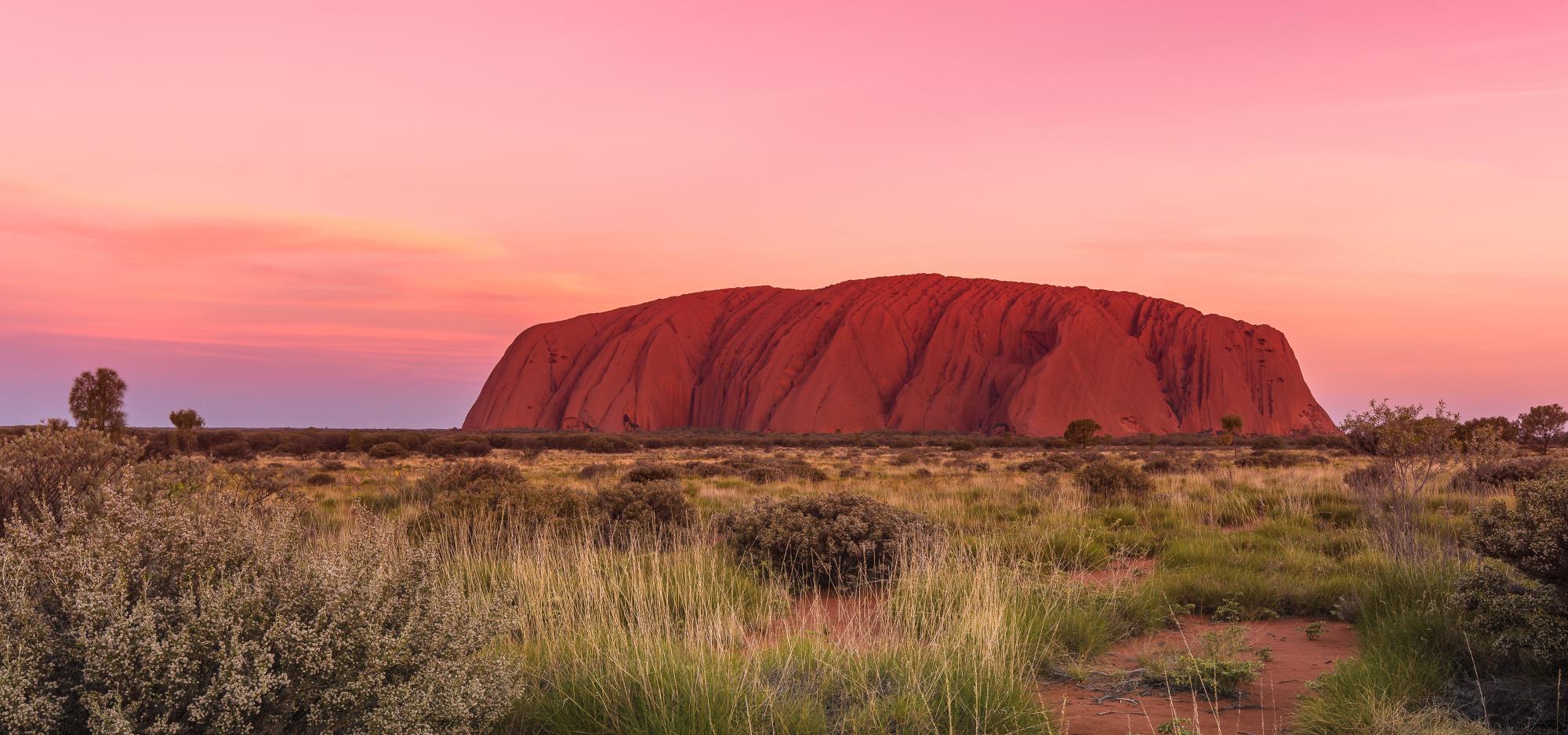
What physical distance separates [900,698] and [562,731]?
1804mm

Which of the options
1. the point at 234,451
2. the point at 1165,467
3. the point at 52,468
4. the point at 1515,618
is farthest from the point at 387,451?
the point at 1515,618

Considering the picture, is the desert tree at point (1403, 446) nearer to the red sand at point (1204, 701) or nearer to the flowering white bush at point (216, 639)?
the red sand at point (1204, 701)

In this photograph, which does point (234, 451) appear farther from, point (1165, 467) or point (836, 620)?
point (836, 620)

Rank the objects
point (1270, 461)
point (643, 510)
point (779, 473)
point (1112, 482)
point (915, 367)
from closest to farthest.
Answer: point (643, 510), point (1112, 482), point (779, 473), point (1270, 461), point (915, 367)

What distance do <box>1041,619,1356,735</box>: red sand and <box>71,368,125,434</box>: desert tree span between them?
177 ft

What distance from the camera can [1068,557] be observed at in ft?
35.1

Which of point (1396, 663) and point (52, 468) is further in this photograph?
point (52, 468)

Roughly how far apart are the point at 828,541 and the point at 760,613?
7.12 feet

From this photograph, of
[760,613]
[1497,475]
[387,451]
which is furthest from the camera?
[387,451]

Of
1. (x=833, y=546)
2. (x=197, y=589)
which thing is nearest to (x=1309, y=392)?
(x=833, y=546)

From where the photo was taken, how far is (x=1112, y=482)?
722 inches

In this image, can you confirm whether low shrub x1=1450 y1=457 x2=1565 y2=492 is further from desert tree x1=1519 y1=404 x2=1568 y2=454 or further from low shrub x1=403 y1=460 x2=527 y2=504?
desert tree x1=1519 y1=404 x2=1568 y2=454

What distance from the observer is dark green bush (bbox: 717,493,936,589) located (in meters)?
9.59

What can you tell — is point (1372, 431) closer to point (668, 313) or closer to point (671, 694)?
point (671, 694)
